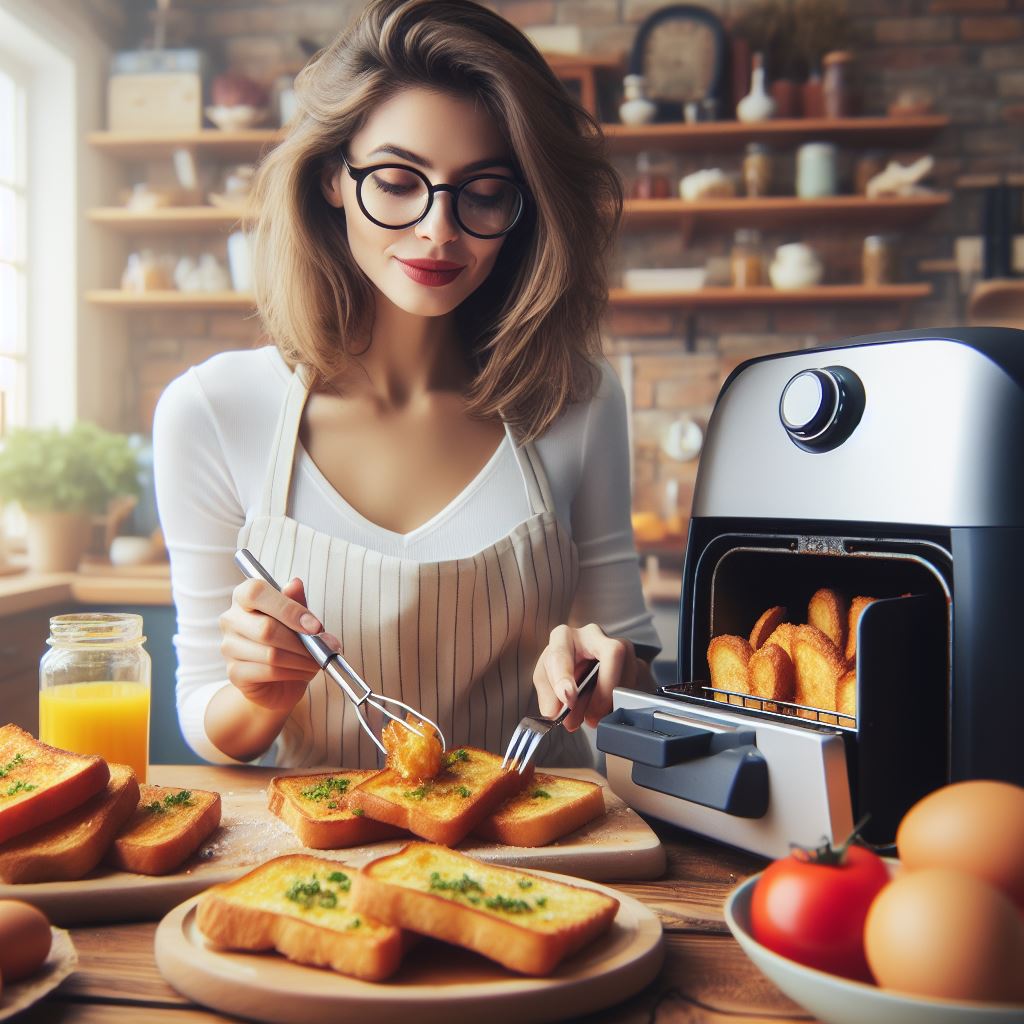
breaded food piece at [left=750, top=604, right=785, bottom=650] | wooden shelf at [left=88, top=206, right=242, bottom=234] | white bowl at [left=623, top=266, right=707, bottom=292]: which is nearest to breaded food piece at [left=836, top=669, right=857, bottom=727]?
breaded food piece at [left=750, top=604, right=785, bottom=650]

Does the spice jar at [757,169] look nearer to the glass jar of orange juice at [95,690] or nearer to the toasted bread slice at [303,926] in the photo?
the glass jar of orange juice at [95,690]

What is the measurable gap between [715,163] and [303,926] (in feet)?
11.5

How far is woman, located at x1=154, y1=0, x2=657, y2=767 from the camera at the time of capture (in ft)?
4.05

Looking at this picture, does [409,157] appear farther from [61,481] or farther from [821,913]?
[61,481]

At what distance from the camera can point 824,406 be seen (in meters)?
0.89

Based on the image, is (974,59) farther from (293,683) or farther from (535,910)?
(535,910)

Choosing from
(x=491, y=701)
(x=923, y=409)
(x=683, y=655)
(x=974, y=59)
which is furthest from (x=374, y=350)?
(x=974, y=59)

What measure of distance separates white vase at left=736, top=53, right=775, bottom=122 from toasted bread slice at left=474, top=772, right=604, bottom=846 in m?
2.99

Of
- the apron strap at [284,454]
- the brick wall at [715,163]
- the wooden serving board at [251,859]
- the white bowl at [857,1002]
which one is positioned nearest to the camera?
the white bowl at [857,1002]

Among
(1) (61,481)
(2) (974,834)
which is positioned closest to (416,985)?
(2) (974,834)

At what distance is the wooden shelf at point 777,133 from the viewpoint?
133 inches

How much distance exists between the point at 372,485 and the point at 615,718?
59 centimetres

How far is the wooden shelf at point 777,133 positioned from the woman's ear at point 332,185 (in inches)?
84.7

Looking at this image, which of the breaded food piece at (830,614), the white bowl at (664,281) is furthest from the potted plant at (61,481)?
the breaded food piece at (830,614)
